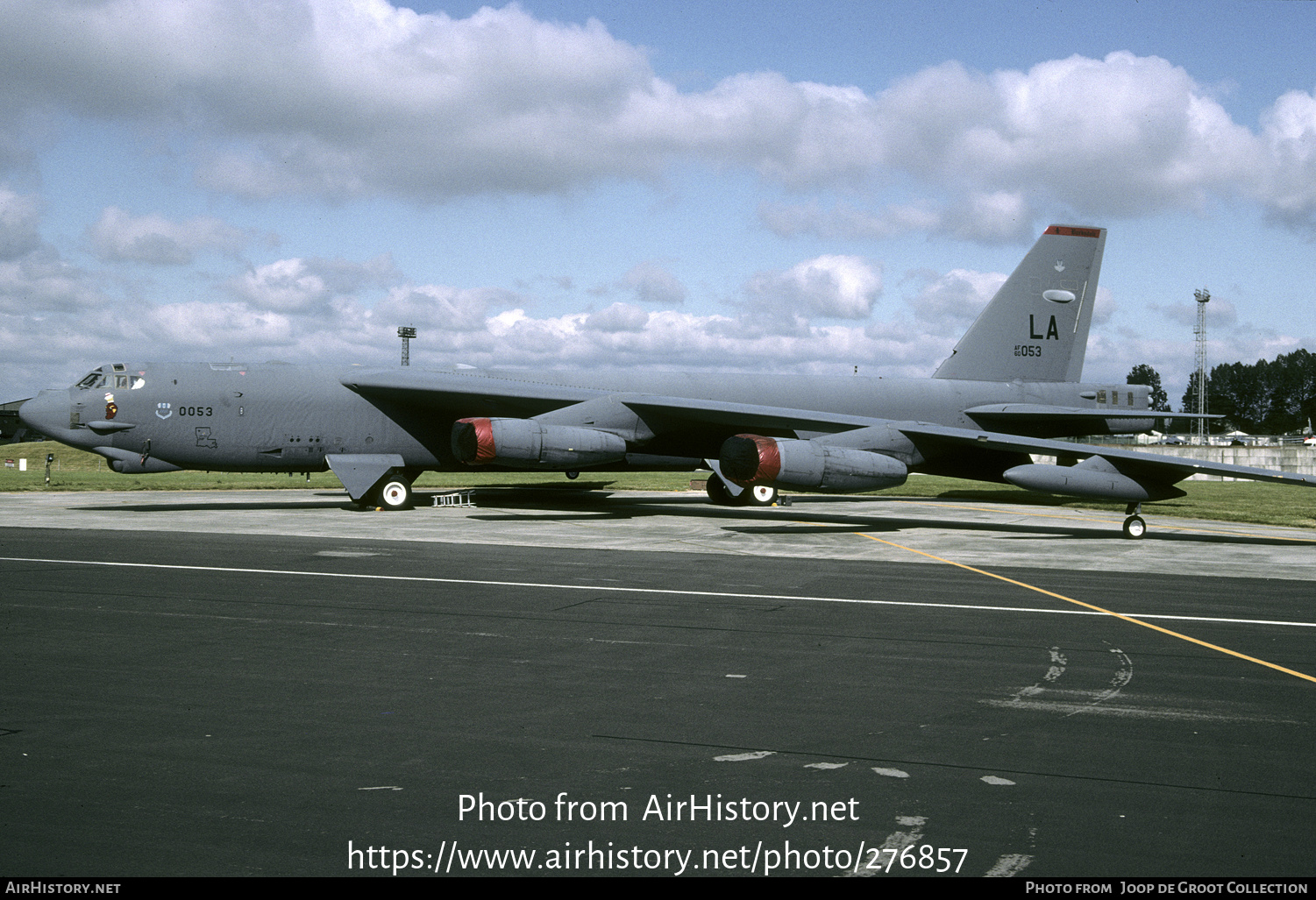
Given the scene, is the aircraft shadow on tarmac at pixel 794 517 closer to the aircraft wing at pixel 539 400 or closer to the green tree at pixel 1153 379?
the aircraft wing at pixel 539 400

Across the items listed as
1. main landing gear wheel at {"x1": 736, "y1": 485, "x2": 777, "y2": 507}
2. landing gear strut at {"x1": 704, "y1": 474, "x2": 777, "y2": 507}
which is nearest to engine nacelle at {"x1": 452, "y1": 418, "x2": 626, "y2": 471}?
landing gear strut at {"x1": 704, "y1": 474, "x2": 777, "y2": 507}

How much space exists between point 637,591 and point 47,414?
16816 millimetres

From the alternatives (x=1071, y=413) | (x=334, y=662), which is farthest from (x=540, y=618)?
(x=1071, y=413)

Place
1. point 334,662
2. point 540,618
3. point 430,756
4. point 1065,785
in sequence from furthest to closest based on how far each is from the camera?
point 540,618, point 334,662, point 430,756, point 1065,785

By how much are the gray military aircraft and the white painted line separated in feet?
24.5

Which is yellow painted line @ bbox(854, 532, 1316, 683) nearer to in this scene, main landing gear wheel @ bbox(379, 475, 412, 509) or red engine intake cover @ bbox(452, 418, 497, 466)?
red engine intake cover @ bbox(452, 418, 497, 466)

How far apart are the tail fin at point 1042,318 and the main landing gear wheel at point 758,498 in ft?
20.8

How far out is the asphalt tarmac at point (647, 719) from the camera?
14.7ft

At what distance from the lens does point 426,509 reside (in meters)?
25.0

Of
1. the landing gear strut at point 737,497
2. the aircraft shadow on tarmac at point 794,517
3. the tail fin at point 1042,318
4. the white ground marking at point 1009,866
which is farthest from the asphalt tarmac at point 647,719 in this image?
the tail fin at point 1042,318

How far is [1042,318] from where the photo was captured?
28.1 metres

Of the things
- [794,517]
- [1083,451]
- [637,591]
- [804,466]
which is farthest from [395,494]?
[1083,451]
